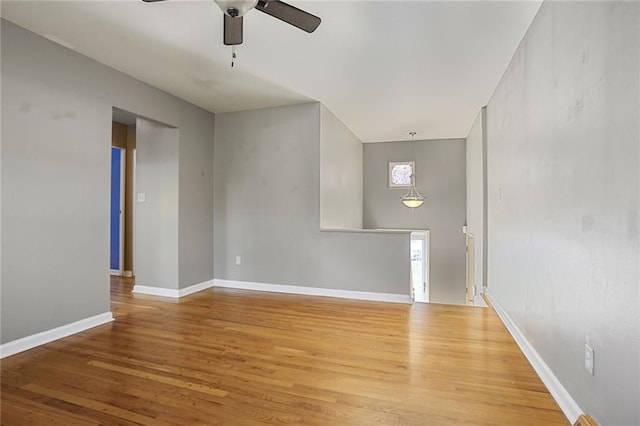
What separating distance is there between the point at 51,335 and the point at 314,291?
2824 mm

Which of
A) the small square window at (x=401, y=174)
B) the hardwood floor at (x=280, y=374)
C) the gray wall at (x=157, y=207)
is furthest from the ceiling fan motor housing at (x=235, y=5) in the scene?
the small square window at (x=401, y=174)

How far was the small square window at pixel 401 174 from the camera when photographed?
7238 millimetres

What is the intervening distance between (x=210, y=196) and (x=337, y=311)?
103 inches

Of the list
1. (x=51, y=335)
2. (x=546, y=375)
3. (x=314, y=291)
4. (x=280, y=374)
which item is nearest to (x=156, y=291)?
(x=51, y=335)

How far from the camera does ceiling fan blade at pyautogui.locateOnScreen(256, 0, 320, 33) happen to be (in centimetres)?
188

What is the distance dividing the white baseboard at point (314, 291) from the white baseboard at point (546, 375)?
1319 mm

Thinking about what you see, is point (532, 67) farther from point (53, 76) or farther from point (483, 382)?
point (53, 76)

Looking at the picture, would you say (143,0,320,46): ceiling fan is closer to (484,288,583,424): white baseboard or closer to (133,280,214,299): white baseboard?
(484,288,583,424): white baseboard

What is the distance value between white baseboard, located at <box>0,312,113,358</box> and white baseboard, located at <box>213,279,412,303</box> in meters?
1.74

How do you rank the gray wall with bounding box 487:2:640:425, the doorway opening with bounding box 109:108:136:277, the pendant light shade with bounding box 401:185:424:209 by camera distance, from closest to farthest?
the gray wall with bounding box 487:2:640:425 → the doorway opening with bounding box 109:108:136:277 → the pendant light shade with bounding box 401:185:424:209

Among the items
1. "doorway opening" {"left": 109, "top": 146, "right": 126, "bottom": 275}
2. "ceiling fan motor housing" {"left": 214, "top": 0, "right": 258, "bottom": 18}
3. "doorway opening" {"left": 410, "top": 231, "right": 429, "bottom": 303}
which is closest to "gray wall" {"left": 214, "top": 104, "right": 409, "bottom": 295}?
"doorway opening" {"left": 109, "top": 146, "right": 126, "bottom": 275}

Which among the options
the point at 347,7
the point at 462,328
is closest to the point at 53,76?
the point at 347,7

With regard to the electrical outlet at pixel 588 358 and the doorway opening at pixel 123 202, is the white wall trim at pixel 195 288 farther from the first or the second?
the electrical outlet at pixel 588 358

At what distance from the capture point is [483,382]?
2154mm
